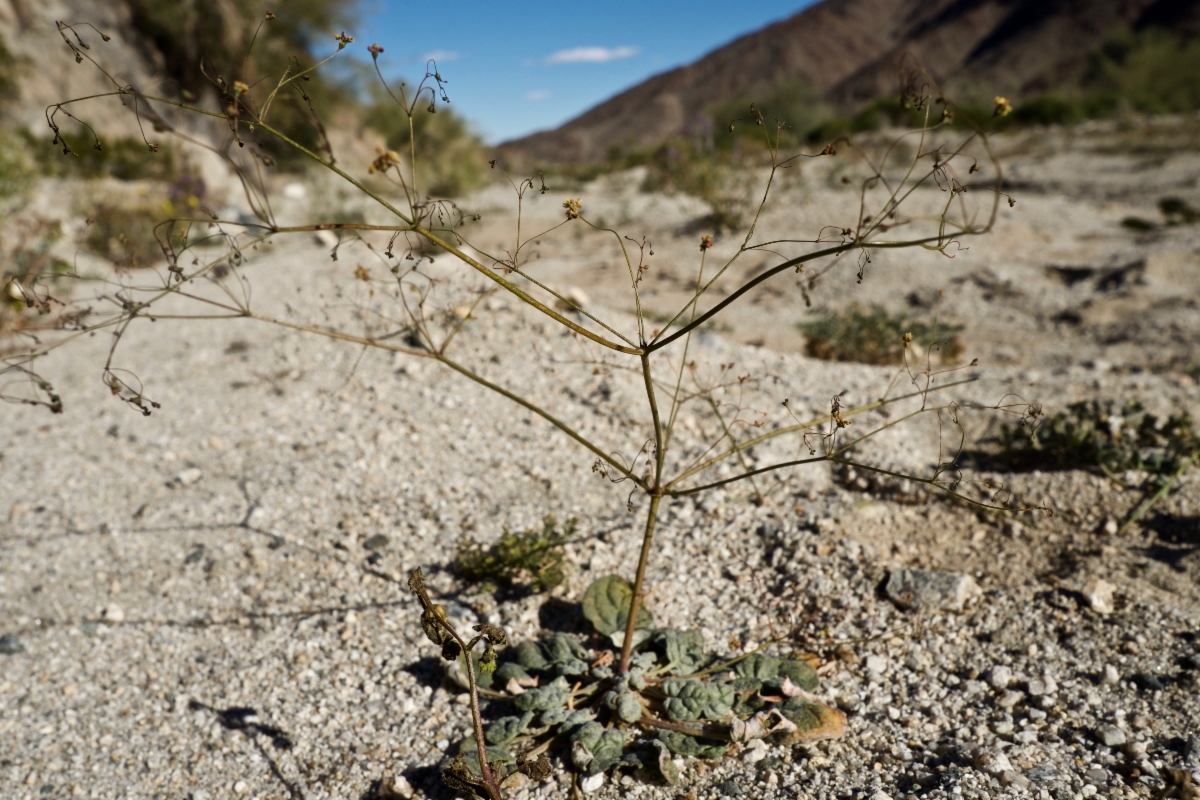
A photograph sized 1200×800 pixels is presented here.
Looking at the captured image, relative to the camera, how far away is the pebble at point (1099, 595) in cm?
216

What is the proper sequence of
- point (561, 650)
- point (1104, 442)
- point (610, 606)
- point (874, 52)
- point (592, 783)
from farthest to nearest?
point (874, 52) → point (1104, 442) → point (610, 606) → point (561, 650) → point (592, 783)

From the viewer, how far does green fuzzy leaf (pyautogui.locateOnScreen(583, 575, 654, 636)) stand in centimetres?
220

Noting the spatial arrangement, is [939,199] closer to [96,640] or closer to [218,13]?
[96,640]

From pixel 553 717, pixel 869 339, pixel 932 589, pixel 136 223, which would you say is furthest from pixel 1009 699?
pixel 136 223

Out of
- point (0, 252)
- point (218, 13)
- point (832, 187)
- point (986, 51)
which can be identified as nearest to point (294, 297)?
point (0, 252)

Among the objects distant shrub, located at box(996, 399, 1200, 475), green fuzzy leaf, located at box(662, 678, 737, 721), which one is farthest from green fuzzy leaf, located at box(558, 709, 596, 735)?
distant shrub, located at box(996, 399, 1200, 475)

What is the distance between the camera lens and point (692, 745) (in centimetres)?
182

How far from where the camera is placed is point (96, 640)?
2.39 m

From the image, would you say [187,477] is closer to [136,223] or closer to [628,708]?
[628,708]

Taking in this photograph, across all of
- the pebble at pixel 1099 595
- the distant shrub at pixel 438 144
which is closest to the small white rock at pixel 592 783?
the pebble at pixel 1099 595

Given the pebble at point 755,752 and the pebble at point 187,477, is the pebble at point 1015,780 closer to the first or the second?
the pebble at point 755,752

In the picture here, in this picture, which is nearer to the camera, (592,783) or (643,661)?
(592,783)

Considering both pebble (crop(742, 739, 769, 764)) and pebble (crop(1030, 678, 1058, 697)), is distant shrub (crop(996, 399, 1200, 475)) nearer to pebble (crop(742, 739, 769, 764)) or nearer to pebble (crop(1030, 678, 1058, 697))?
pebble (crop(1030, 678, 1058, 697))

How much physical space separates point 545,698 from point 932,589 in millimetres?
1293
